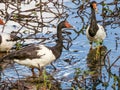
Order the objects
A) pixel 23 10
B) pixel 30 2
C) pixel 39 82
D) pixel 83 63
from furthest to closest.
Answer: pixel 30 2 → pixel 23 10 → pixel 83 63 → pixel 39 82

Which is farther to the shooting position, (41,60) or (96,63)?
(96,63)

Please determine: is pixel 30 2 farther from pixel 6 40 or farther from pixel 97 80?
pixel 97 80

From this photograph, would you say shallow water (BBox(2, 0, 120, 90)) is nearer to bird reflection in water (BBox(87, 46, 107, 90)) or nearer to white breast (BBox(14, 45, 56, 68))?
bird reflection in water (BBox(87, 46, 107, 90))

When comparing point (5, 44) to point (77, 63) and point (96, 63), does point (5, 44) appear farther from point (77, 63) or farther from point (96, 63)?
point (96, 63)

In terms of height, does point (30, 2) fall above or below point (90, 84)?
above

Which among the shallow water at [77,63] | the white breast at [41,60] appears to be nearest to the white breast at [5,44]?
the shallow water at [77,63]

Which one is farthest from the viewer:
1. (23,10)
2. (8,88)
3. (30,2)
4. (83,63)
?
(30,2)

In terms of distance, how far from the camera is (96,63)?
8.78 meters

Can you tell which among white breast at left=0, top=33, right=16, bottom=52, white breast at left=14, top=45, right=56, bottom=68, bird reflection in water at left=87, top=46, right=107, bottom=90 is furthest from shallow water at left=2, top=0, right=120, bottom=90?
white breast at left=0, top=33, right=16, bottom=52

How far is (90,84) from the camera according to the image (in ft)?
24.1

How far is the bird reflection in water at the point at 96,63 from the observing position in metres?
7.48

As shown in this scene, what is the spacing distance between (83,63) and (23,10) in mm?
3892

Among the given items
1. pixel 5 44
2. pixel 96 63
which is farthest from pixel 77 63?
pixel 5 44

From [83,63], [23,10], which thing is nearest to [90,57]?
[83,63]
